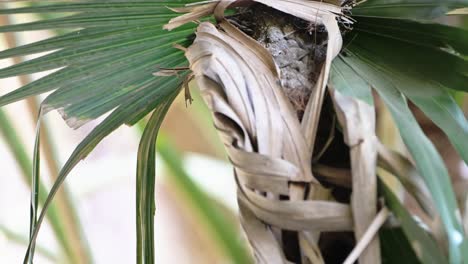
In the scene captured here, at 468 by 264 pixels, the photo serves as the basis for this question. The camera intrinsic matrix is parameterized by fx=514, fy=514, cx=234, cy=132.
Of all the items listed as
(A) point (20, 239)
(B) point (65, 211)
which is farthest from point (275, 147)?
(A) point (20, 239)

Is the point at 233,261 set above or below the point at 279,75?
below

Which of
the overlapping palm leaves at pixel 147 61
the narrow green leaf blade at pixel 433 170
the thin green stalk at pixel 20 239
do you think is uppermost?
the overlapping palm leaves at pixel 147 61

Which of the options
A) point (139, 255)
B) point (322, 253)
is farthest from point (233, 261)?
point (322, 253)

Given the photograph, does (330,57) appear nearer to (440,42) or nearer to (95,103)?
(440,42)

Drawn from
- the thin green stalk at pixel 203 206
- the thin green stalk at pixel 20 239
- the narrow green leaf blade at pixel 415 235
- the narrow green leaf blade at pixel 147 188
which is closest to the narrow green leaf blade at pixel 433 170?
the narrow green leaf blade at pixel 415 235

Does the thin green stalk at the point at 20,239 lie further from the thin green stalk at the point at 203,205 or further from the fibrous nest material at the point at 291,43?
the fibrous nest material at the point at 291,43

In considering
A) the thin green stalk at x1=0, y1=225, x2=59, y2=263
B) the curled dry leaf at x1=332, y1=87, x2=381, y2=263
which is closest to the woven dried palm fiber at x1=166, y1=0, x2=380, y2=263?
the curled dry leaf at x1=332, y1=87, x2=381, y2=263

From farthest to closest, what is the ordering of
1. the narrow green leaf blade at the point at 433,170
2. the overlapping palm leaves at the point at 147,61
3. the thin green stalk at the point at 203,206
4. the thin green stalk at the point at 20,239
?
1. the thin green stalk at the point at 20,239
2. the thin green stalk at the point at 203,206
3. the overlapping palm leaves at the point at 147,61
4. the narrow green leaf blade at the point at 433,170

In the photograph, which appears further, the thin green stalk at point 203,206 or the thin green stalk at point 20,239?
the thin green stalk at point 20,239
